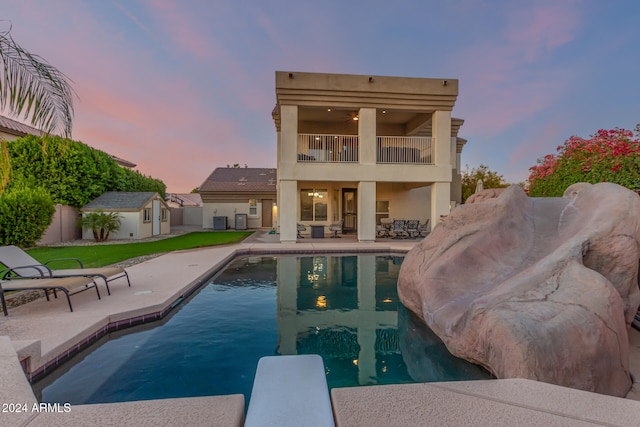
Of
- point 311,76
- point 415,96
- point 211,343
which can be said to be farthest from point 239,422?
point 415,96

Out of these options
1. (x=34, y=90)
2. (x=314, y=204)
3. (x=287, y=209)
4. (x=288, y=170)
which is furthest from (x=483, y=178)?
(x=34, y=90)

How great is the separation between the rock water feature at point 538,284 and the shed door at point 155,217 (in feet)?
55.4

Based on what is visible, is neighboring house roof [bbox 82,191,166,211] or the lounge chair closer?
the lounge chair

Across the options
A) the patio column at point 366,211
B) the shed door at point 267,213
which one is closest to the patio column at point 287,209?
the patio column at point 366,211

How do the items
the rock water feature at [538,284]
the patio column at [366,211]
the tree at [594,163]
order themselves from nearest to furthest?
the rock water feature at [538,284] → the tree at [594,163] → the patio column at [366,211]

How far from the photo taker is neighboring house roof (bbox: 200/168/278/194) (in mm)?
23453

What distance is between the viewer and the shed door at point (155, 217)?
17.8 m

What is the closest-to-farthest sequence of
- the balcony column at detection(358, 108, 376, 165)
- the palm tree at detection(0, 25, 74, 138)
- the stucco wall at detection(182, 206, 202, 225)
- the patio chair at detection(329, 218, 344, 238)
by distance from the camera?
1. the palm tree at detection(0, 25, 74, 138)
2. the balcony column at detection(358, 108, 376, 165)
3. the patio chair at detection(329, 218, 344, 238)
4. the stucco wall at detection(182, 206, 202, 225)

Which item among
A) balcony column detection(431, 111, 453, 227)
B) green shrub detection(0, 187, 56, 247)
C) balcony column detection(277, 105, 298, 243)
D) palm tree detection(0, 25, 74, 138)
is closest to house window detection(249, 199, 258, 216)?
balcony column detection(277, 105, 298, 243)

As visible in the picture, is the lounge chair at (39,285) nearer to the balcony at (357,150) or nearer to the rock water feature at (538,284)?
the rock water feature at (538,284)

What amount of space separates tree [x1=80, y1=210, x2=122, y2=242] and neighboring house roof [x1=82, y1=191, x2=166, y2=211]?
1.86 feet

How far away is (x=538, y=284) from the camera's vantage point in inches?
139

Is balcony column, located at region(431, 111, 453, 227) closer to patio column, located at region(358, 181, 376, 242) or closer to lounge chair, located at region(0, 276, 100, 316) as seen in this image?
patio column, located at region(358, 181, 376, 242)

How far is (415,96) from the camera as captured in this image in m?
13.4
